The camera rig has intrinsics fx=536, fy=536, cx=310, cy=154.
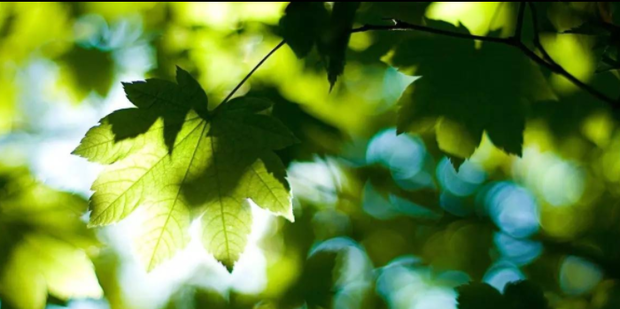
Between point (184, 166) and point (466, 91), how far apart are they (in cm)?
93

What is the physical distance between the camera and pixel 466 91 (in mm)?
1740

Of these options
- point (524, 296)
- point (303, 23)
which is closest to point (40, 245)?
point (303, 23)

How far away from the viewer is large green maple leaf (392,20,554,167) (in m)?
1.64

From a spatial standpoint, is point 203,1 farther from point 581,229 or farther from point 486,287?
point 581,229

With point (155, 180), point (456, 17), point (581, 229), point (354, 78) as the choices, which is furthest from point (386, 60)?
point (581, 229)

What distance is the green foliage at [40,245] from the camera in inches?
76.7

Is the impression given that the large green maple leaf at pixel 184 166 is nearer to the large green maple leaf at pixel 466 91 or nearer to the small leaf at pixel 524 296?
the large green maple leaf at pixel 466 91

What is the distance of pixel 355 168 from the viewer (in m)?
2.96

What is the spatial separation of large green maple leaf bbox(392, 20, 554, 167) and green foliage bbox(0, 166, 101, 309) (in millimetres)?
1267

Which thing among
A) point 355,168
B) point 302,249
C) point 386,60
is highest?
point 386,60

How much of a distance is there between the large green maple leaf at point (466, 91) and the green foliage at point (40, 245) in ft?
4.16

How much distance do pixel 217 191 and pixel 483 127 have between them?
840 mm

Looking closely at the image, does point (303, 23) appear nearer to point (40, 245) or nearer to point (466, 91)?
point (466, 91)

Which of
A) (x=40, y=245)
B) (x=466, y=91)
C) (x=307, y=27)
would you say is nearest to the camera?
(x=307, y=27)
